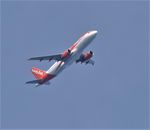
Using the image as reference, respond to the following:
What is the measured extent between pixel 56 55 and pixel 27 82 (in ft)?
18.2

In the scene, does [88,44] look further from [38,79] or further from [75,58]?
[38,79]

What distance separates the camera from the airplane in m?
92.9

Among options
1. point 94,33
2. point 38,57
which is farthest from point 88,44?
point 38,57

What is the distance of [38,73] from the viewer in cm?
10456

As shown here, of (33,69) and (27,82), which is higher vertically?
(33,69)

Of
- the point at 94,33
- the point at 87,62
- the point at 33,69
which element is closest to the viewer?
the point at 94,33

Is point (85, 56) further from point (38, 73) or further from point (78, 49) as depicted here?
point (38, 73)

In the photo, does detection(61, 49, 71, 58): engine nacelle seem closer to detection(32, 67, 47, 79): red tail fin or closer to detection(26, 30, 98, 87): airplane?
detection(26, 30, 98, 87): airplane

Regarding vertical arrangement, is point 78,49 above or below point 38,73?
below

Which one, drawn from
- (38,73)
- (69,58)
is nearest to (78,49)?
(69,58)

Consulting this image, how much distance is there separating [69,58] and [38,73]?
11815mm

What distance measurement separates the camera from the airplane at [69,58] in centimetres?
9288

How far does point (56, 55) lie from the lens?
95812 mm

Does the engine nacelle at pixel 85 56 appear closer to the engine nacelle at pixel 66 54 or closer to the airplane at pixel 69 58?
the airplane at pixel 69 58
